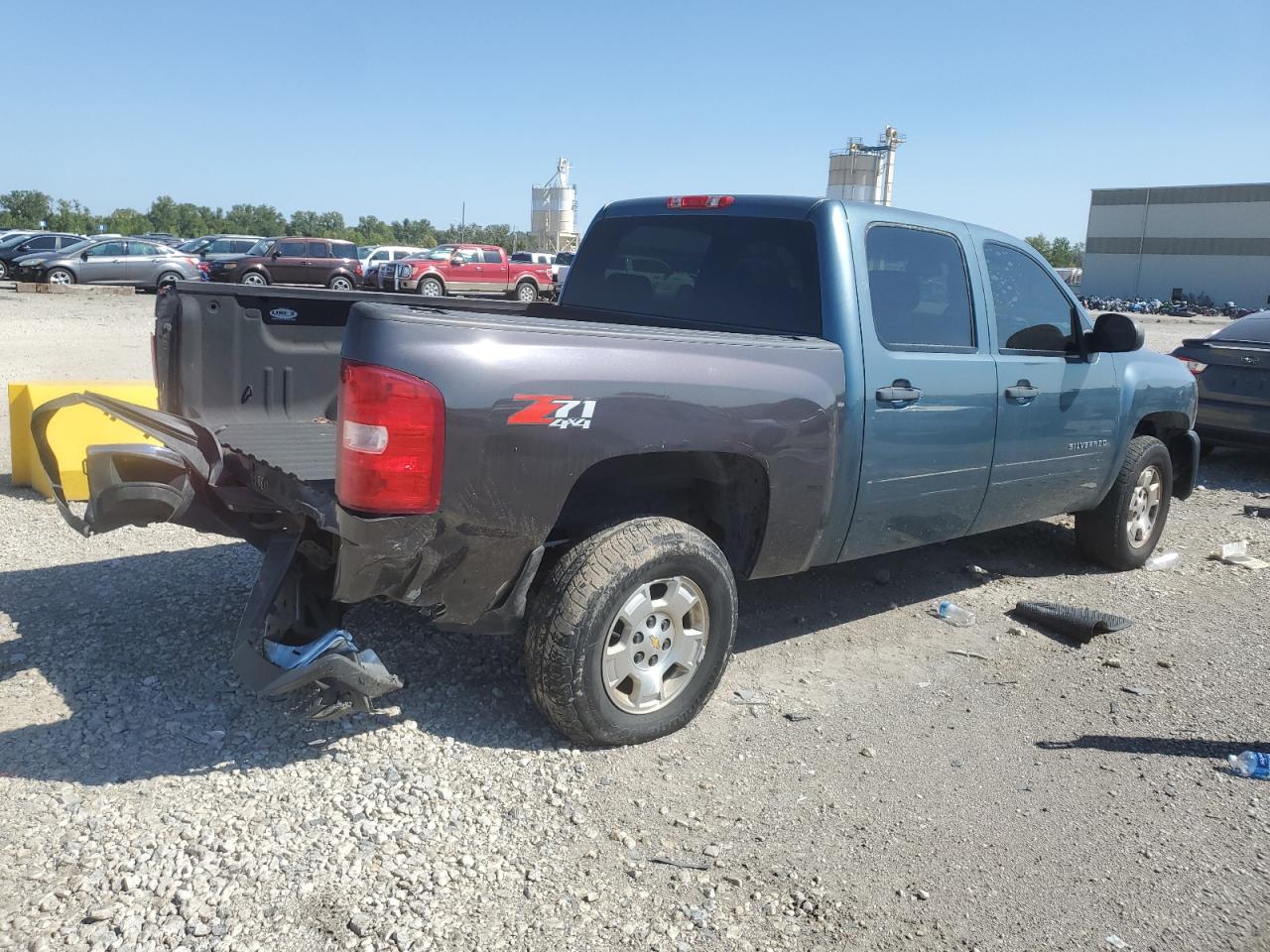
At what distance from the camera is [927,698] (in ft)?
14.8

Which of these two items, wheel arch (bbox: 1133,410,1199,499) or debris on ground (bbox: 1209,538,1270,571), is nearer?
wheel arch (bbox: 1133,410,1199,499)

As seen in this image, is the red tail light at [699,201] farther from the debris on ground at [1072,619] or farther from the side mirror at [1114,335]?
the debris on ground at [1072,619]

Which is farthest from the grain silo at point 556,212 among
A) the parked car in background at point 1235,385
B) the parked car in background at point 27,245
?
the parked car in background at point 1235,385

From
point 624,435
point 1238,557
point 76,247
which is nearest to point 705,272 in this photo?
point 624,435

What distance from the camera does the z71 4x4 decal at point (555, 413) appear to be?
3248 millimetres

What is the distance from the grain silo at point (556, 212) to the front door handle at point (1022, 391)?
70.4 metres

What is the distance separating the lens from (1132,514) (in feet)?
20.9

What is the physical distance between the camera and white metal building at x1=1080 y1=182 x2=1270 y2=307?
6231 centimetres

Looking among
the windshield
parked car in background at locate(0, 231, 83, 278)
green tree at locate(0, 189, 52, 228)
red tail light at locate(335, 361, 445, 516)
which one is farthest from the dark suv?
green tree at locate(0, 189, 52, 228)

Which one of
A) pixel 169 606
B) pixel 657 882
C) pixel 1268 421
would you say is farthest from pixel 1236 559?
pixel 169 606

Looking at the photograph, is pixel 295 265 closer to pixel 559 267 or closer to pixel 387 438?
pixel 559 267

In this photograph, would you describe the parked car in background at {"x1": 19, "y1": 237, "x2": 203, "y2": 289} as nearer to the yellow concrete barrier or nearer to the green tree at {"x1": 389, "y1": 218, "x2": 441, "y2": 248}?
the yellow concrete barrier

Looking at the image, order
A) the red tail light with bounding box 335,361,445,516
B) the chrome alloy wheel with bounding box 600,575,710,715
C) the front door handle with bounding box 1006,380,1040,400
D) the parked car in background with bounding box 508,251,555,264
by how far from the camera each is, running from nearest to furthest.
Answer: the red tail light with bounding box 335,361,445,516, the chrome alloy wheel with bounding box 600,575,710,715, the front door handle with bounding box 1006,380,1040,400, the parked car in background with bounding box 508,251,555,264

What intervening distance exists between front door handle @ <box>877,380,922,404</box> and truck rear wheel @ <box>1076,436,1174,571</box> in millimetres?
2363
